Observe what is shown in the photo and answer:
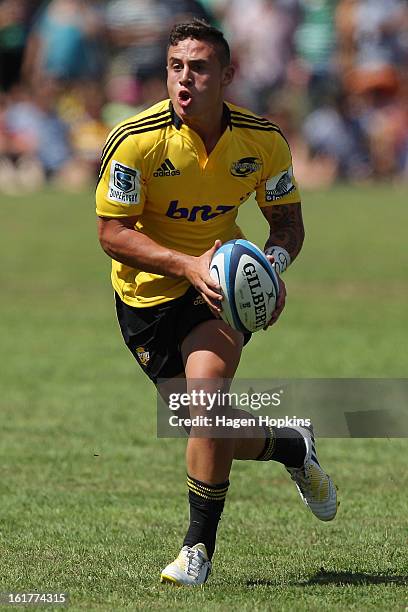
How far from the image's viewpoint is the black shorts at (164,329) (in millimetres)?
5918

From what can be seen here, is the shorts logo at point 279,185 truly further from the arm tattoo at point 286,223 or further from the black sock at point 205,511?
the black sock at point 205,511

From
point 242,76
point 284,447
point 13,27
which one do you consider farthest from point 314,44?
point 284,447

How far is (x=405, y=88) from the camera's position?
28.2 meters

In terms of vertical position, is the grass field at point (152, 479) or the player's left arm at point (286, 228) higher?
the player's left arm at point (286, 228)

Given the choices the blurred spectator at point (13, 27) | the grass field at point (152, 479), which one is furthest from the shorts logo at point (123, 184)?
the blurred spectator at point (13, 27)

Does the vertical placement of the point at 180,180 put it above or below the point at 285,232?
above

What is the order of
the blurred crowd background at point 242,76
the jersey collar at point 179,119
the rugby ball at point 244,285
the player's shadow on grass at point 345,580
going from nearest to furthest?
the rugby ball at point 244,285 → the player's shadow on grass at point 345,580 → the jersey collar at point 179,119 → the blurred crowd background at point 242,76

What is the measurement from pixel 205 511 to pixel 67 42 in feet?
75.6

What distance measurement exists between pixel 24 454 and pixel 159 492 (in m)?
1.23

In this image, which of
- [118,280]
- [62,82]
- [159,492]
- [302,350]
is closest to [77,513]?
[159,492]

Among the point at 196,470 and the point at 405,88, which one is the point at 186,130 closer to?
the point at 196,470

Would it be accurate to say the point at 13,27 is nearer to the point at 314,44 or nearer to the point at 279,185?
the point at 314,44

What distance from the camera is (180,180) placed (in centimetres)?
579

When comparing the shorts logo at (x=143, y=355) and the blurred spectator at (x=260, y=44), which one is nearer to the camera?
the shorts logo at (x=143, y=355)
